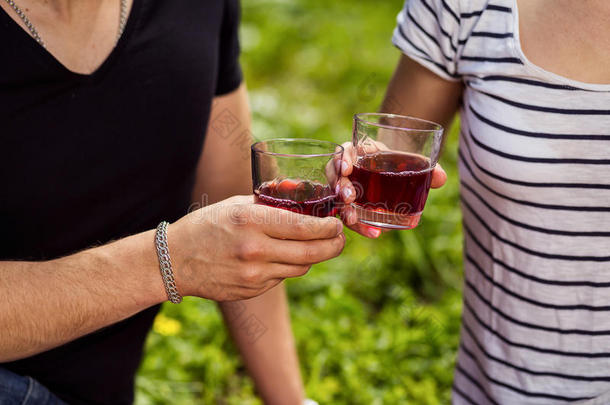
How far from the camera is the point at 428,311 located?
3154mm

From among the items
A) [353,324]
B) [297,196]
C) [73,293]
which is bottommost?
[353,324]

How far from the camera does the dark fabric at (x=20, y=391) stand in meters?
1.47

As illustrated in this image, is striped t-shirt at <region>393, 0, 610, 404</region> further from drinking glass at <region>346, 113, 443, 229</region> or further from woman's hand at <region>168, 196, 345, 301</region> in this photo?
woman's hand at <region>168, 196, 345, 301</region>

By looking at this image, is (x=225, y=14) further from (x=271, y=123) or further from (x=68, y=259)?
(x=271, y=123)

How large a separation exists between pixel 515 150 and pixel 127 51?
1.01 m

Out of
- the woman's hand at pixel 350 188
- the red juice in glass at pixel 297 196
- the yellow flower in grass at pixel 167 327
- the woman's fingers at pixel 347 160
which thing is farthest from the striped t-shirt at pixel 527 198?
the yellow flower in grass at pixel 167 327

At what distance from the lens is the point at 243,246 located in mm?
1297

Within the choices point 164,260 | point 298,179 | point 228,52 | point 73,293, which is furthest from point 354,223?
point 228,52

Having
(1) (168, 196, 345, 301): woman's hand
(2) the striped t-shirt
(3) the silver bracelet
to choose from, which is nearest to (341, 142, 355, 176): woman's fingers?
(1) (168, 196, 345, 301): woman's hand

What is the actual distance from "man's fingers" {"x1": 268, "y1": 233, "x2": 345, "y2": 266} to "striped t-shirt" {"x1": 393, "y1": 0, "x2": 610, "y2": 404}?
0.47 metres

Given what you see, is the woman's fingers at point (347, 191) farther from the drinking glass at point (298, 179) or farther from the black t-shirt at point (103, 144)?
the black t-shirt at point (103, 144)

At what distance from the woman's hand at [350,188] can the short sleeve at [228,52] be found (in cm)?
65

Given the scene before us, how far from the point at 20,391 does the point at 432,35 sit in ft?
4.47

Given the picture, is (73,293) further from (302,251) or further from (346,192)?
(346,192)
